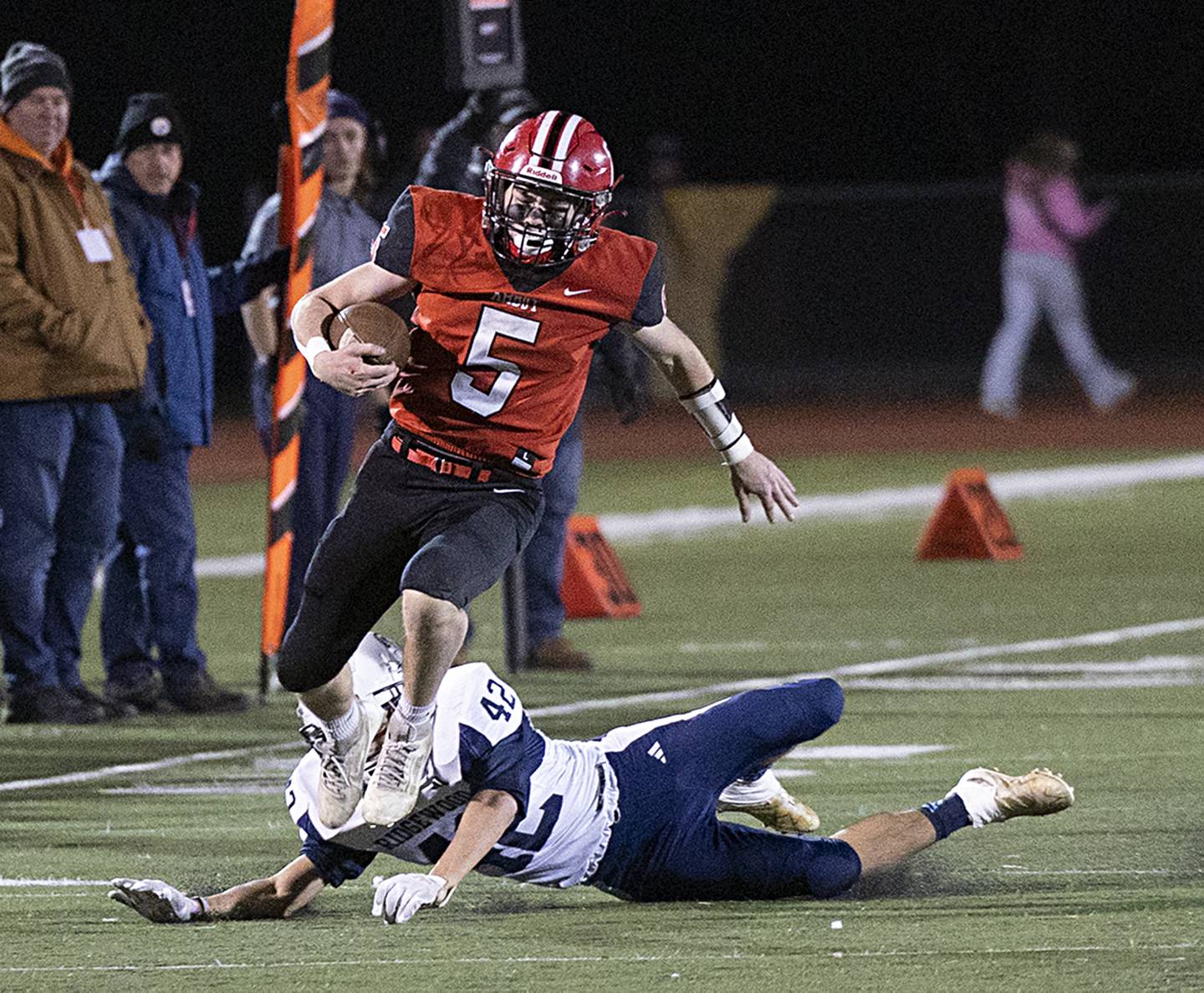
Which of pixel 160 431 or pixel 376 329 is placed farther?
pixel 160 431

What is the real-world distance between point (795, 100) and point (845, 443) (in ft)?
43.0

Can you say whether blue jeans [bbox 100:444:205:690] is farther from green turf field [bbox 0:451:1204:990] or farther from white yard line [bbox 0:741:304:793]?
white yard line [bbox 0:741:304:793]

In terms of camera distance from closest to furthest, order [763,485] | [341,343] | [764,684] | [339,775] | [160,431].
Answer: [339,775]
[341,343]
[763,485]
[160,431]
[764,684]

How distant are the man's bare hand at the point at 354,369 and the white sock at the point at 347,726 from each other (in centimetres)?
80

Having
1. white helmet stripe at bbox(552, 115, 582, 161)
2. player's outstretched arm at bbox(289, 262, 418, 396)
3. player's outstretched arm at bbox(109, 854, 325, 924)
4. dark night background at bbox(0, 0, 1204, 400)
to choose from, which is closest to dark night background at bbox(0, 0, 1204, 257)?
dark night background at bbox(0, 0, 1204, 400)

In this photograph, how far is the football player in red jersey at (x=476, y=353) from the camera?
7.55m

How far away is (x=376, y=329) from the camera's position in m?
7.45

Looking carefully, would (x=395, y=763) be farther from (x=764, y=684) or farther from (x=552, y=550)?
(x=552, y=550)

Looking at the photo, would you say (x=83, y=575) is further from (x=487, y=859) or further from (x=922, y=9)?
(x=922, y=9)

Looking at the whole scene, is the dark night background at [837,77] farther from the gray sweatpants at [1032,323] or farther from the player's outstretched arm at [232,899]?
the player's outstretched arm at [232,899]

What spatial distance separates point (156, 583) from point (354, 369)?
13.7ft

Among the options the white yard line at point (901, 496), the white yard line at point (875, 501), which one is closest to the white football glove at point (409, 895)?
the white yard line at point (875, 501)

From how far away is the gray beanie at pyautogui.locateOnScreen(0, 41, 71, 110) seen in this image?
10664 millimetres

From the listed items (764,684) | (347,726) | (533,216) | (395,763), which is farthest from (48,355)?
(395,763)
